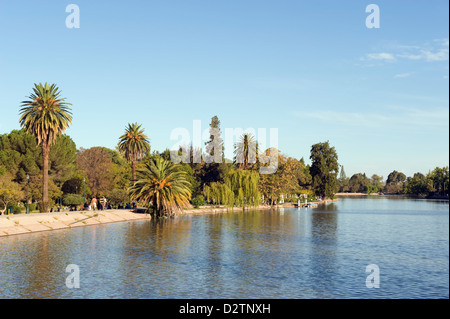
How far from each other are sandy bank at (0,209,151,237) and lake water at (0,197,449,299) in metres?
2.70

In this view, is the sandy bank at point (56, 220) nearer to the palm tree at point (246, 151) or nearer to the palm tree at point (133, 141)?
the palm tree at point (133, 141)

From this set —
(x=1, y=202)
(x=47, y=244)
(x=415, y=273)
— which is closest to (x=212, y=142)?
(x=1, y=202)

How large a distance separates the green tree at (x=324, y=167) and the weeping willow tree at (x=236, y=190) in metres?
55.1

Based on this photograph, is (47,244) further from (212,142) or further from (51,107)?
(212,142)

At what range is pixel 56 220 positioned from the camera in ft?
193

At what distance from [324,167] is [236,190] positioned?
59.5 metres

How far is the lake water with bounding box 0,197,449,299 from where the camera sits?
26.4 m
